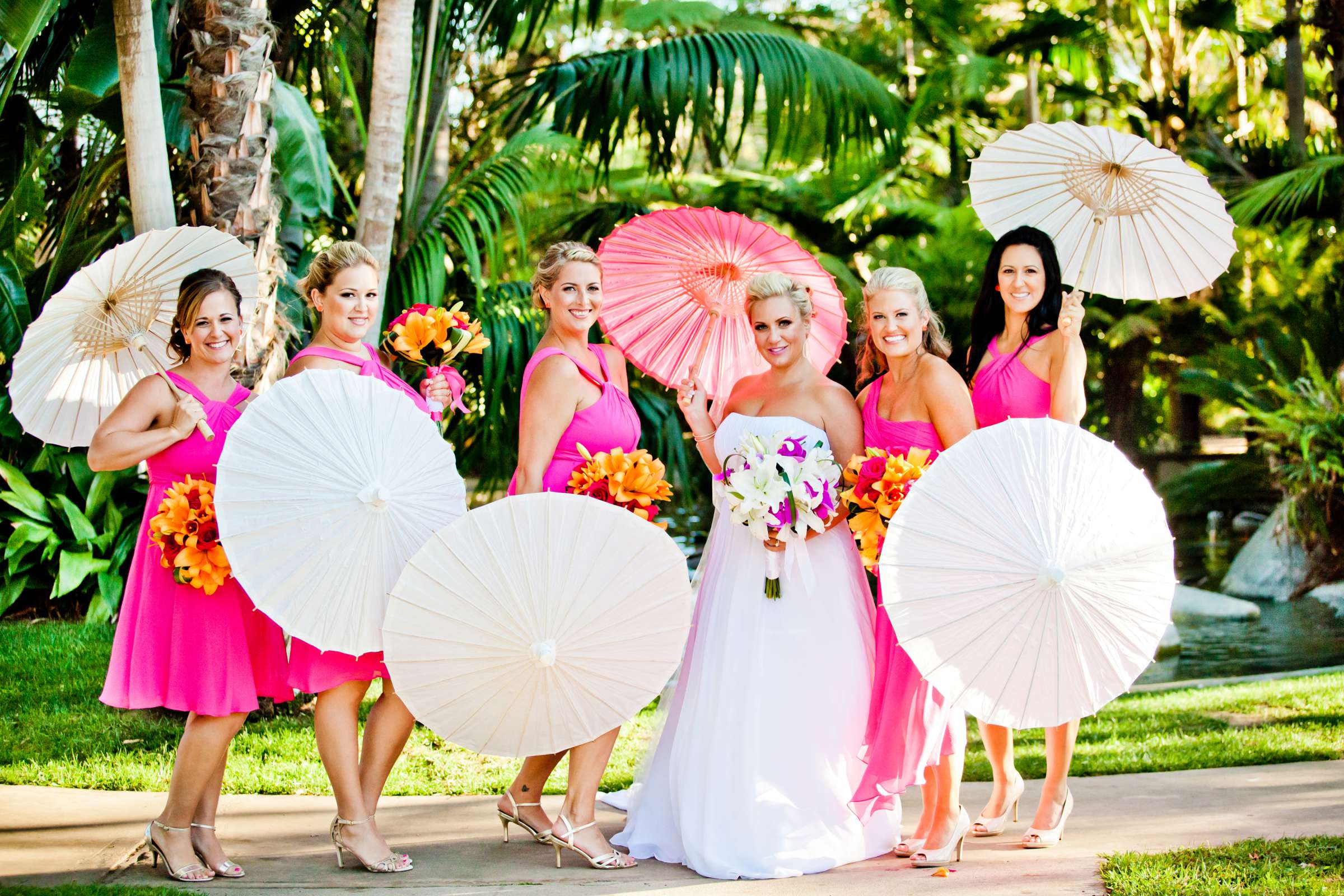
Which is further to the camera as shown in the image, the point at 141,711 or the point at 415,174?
the point at 415,174

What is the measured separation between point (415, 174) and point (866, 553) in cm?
503

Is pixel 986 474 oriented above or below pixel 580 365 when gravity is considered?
below

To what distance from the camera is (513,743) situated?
13.4ft

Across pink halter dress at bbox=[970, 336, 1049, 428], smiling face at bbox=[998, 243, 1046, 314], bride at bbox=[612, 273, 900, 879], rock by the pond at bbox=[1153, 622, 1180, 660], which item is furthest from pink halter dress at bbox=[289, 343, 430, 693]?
rock by the pond at bbox=[1153, 622, 1180, 660]

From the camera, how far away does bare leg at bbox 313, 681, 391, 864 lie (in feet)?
14.1

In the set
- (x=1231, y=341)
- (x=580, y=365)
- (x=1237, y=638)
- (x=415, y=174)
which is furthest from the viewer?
(x=1231, y=341)

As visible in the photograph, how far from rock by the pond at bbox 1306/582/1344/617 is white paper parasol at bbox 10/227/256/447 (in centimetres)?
1080

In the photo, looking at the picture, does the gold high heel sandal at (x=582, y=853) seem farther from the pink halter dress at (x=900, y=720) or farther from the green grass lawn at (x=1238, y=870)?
the green grass lawn at (x=1238, y=870)

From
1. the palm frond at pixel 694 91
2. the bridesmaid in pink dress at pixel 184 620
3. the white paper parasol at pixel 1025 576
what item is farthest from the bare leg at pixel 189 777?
the palm frond at pixel 694 91

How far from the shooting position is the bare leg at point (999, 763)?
15.5 ft

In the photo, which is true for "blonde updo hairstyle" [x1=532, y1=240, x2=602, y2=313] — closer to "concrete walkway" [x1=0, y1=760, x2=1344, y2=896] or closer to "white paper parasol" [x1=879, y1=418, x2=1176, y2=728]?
"white paper parasol" [x1=879, y1=418, x2=1176, y2=728]

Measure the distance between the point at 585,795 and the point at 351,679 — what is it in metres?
0.90

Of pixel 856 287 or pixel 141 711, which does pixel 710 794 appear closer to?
pixel 141 711

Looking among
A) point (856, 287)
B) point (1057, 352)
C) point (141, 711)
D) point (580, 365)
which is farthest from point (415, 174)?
point (856, 287)
